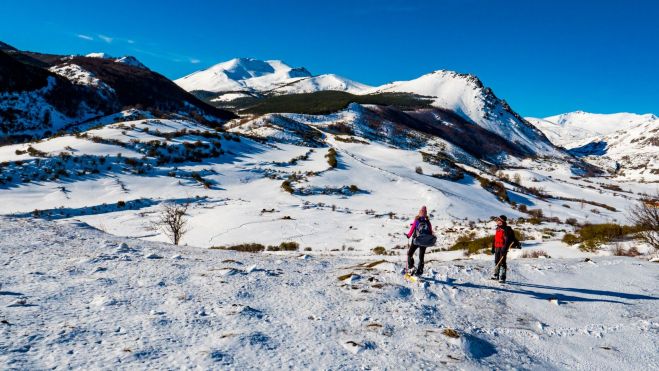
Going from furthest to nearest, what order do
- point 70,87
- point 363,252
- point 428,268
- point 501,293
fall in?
point 70,87, point 363,252, point 428,268, point 501,293

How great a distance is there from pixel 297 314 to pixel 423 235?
15.4ft

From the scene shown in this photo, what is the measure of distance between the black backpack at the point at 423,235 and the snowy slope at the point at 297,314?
3.50ft

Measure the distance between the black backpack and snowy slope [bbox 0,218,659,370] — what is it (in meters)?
1.07

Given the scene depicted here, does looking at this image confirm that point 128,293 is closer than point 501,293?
Yes

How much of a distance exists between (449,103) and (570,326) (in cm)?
19578

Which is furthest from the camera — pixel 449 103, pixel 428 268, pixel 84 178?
pixel 449 103

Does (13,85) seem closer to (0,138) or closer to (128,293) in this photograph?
(0,138)

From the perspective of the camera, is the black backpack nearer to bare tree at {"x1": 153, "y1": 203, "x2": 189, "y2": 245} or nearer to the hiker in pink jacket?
the hiker in pink jacket

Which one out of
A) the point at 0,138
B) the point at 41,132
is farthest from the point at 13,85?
the point at 0,138

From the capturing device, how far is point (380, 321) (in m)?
8.33

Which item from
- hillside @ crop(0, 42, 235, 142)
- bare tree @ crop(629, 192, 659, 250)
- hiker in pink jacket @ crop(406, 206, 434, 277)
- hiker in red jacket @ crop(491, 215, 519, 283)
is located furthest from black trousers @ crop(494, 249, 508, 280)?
hillside @ crop(0, 42, 235, 142)

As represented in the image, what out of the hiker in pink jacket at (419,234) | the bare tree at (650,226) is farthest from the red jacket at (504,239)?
Answer: the bare tree at (650,226)

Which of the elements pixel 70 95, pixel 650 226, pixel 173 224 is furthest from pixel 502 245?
pixel 70 95

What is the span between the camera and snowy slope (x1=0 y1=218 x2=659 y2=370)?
6340 millimetres
